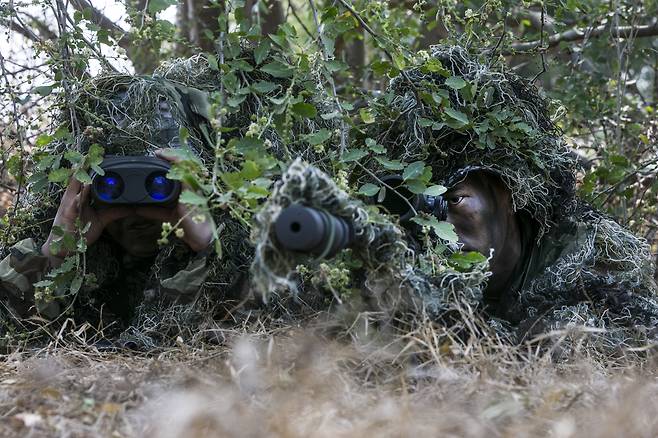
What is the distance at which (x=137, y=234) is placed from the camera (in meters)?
2.76

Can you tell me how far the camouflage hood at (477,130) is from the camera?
109 inches

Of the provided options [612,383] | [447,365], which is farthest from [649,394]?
[447,365]

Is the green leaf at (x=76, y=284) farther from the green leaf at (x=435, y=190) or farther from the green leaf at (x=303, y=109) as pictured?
the green leaf at (x=435, y=190)

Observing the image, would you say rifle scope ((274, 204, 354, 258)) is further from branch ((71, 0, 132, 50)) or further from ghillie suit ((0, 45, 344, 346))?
branch ((71, 0, 132, 50))

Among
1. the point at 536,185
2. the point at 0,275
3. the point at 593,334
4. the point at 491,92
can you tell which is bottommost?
the point at 593,334

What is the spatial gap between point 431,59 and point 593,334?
0.97m

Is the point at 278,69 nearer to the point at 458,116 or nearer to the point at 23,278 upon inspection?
the point at 458,116

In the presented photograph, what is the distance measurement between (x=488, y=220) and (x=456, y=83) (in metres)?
0.46

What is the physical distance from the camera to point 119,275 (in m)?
2.98

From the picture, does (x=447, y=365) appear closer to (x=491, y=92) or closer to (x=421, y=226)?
(x=421, y=226)

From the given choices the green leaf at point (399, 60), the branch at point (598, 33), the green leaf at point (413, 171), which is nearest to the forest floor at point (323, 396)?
the green leaf at point (413, 171)

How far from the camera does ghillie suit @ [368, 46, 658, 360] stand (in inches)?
108

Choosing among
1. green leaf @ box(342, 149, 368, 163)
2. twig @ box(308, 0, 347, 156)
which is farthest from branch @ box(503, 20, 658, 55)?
green leaf @ box(342, 149, 368, 163)

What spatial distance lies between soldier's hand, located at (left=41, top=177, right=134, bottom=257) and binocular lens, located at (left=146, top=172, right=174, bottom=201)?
16 centimetres
